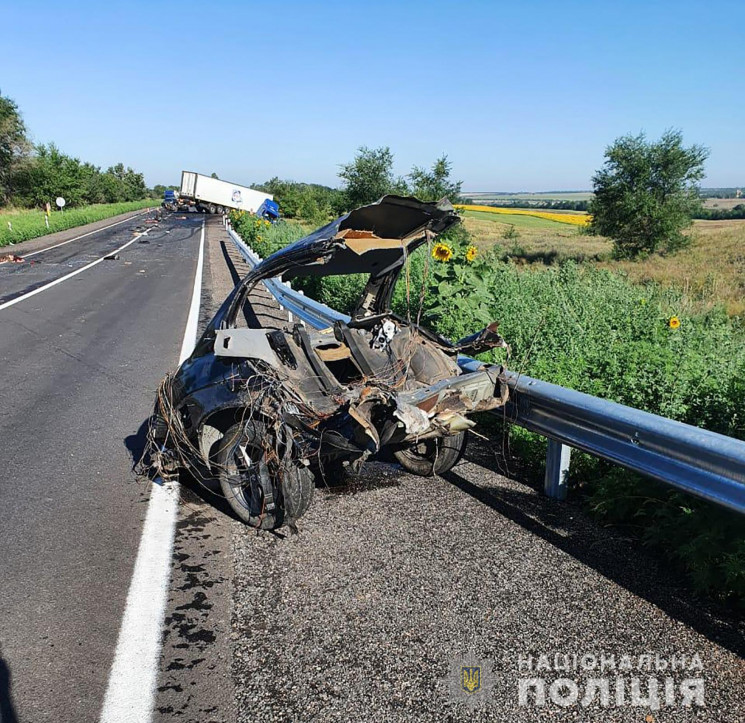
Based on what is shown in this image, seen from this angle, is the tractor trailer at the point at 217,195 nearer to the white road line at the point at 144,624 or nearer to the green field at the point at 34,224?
the green field at the point at 34,224

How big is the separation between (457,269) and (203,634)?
18.7ft

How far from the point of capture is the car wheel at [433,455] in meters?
5.06

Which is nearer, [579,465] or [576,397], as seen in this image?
[576,397]

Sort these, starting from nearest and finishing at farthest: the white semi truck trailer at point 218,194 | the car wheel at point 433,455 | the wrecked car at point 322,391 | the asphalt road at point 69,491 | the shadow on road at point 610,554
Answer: the asphalt road at point 69,491, the shadow on road at point 610,554, the wrecked car at point 322,391, the car wheel at point 433,455, the white semi truck trailer at point 218,194

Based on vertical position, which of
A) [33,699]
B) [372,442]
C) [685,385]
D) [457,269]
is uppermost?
[457,269]

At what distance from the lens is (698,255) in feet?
109

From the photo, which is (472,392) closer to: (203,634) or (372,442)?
(372,442)

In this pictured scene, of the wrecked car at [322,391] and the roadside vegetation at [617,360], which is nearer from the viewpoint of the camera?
the roadside vegetation at [617,360]

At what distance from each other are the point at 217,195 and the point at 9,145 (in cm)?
2204

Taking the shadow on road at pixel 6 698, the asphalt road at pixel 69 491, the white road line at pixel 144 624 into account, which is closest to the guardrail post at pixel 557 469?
the white road line at pixel 144 624

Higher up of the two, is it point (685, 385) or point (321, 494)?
point (685, 385)

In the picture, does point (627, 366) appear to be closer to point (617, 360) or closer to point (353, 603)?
point (617, 360)

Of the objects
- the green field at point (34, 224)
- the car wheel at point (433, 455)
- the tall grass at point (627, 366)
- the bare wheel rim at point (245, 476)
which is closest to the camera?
the tall grass at point (627, 366)

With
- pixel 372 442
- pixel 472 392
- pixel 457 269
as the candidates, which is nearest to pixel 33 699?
pixel 372 442
